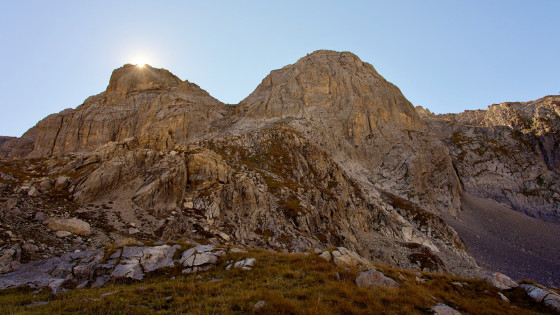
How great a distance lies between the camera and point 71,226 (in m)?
24.9

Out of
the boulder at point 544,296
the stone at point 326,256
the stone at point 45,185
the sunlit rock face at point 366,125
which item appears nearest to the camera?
the boulder at point 544,296

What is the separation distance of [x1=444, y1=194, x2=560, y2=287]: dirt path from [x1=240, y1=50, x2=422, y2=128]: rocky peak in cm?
5378

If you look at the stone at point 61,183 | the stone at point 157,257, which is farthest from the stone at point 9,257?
the stone at point 61,183

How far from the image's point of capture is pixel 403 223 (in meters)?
73.7

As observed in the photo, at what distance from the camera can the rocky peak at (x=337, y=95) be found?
129 metres

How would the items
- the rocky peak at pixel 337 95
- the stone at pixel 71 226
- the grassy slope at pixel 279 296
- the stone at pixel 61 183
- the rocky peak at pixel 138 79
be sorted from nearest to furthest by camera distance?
1. the grassy slope at pixel 279 296
2. the stone at pixel 71 226
3. the stone at pixel 61 183
4. the rocky peak at pixel 337 95
5. the rocky peak at pixel 138 79

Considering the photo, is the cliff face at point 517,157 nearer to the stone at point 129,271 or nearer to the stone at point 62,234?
the stone at point 129,271

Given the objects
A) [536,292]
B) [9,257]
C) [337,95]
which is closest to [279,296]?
[536,292]

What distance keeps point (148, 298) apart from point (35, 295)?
6458 mm

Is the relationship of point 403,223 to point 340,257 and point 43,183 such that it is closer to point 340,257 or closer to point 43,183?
point 340,257

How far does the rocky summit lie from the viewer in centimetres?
3195

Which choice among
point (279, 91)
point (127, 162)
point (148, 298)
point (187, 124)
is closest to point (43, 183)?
point (127, 162)

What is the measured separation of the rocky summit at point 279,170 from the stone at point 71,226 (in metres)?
0.13

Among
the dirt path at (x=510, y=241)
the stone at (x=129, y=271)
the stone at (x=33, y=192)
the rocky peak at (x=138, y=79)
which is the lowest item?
the dirt path at (x=510, y=241)
